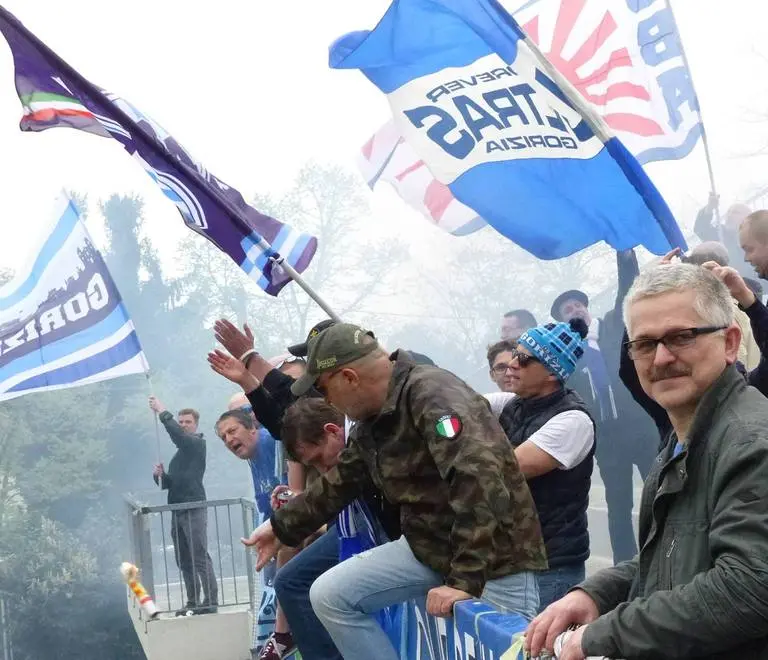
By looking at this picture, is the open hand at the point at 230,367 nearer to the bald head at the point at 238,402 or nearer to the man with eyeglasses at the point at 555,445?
the man with eyeglasses at the point at 555,445

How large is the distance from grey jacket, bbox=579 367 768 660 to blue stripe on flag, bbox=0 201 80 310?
8221mm

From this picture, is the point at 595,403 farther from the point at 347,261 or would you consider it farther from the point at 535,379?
the point at 347,261

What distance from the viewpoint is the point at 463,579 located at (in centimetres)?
331

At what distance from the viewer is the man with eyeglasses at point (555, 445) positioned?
158 inches

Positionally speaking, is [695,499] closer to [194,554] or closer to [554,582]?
[554,582]

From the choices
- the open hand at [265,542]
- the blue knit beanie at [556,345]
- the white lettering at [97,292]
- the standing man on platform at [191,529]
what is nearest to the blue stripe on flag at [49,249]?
the white lettering at [97,292]

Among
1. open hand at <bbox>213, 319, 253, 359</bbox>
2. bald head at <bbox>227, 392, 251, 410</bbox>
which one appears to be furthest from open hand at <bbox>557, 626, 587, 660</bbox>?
bald head at <bbox>227, 392, 251, 410</bbox>

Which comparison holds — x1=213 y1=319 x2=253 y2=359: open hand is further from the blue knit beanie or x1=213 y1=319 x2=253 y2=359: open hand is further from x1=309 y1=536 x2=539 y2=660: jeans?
x1=309 y1=536 x2=539 y2=660: jeans

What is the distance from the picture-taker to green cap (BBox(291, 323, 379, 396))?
3.77 m

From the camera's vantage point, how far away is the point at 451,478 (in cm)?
340

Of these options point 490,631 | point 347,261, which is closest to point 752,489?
point 490,631

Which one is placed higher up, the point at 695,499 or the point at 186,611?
the point at 695,499

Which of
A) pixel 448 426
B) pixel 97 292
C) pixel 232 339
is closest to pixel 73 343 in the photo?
→ pixel 97 292

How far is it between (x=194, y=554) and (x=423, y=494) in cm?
738
